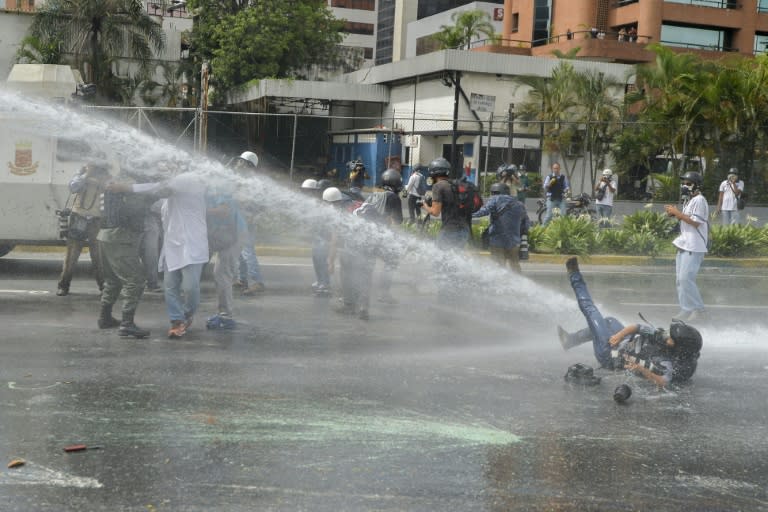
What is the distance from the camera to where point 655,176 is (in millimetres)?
29594

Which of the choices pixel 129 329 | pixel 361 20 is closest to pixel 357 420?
pixel 129 329

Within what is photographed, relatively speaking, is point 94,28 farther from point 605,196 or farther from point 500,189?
point 500,189

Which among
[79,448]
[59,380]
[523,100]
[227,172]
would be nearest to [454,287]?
[227,172]

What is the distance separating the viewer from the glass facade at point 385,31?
69.1 meters

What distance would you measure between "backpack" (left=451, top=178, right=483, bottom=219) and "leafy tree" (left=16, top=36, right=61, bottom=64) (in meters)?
31.2

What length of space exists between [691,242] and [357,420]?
18.4 feet

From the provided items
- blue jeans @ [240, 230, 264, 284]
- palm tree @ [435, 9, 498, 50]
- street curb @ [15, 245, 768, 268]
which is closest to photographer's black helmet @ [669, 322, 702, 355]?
blue jeans @ [240, 230, 264, 284]

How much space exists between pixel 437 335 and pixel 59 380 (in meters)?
3.71

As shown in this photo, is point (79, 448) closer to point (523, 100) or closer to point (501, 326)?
point (501, 326)

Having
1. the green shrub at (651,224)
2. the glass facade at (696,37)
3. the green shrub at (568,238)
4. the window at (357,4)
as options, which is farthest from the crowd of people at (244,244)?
the window at (357,4)

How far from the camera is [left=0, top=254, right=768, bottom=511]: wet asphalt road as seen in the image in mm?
4672

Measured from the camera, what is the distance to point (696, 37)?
153 feet

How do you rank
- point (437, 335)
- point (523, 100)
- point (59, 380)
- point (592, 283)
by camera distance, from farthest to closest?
point (523, 100), point (592, 283), point (437, 335), point (59, 380)

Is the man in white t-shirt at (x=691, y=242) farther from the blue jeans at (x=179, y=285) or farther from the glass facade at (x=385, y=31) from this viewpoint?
the glass facade at (x=385, y=31)
